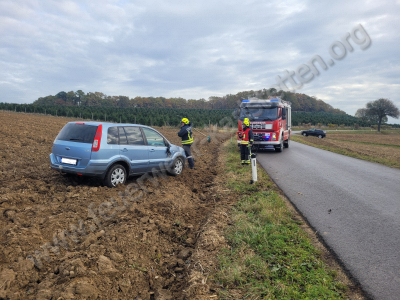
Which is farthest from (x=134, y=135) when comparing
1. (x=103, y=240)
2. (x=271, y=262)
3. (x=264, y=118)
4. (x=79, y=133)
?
(x=264, y=118)

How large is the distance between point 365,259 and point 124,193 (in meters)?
5.03

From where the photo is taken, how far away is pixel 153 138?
841cm

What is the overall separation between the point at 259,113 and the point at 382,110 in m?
90.1

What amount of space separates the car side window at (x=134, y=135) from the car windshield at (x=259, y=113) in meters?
8.61

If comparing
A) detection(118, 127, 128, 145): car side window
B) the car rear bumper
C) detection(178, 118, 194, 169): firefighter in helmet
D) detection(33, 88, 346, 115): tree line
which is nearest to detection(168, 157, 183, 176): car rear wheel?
detection(178, 118, 194, 169): firefighter in helmet

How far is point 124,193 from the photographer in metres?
6.79

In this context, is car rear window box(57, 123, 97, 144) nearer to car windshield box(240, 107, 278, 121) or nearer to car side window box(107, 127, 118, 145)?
car side window box(107, 127, 118, 145)

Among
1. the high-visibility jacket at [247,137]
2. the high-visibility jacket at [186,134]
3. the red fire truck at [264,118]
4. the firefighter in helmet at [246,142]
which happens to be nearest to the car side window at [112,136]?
the high-visibility jacket at [186,134]

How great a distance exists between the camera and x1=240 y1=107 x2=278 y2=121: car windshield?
15.6 m

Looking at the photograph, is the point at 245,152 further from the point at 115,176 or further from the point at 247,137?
the point at 115,176

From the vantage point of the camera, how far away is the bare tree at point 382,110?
8700cm

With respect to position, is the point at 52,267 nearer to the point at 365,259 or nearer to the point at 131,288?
the point at 131,288

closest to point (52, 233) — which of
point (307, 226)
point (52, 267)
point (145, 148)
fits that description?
point (52, 267)

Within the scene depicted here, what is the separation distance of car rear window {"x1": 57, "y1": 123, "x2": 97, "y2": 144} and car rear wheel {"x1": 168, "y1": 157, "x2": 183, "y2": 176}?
2945 millimetres
